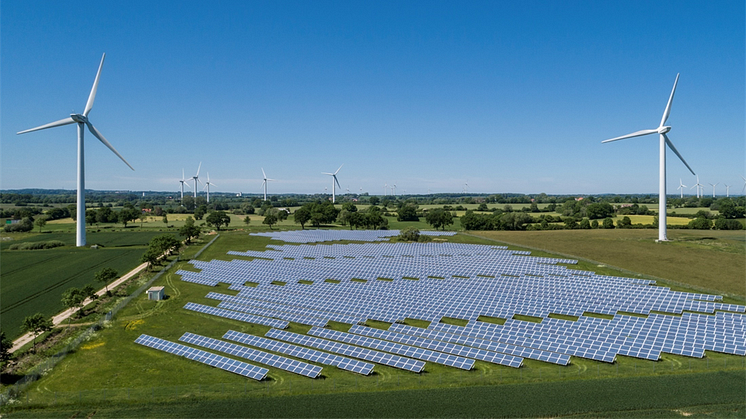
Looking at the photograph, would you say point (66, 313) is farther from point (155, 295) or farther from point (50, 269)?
point (50, 269)

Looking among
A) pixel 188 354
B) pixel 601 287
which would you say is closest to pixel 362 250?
pixel 601 287

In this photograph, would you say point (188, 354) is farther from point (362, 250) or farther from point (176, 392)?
point (362, 250)

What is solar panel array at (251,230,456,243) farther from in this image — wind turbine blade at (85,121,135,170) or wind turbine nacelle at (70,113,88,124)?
wind turbine nacelle at (70,113,88,124)

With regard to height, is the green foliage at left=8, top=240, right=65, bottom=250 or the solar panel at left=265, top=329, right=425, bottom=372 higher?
the green foliage at left=8, top=240, right=65, bottom=250

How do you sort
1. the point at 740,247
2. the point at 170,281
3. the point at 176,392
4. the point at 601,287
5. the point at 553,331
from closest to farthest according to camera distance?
the point at 176,392 → the point at 553,331 → the point at 601,287 → the point at 170,281 → the point at 740,247

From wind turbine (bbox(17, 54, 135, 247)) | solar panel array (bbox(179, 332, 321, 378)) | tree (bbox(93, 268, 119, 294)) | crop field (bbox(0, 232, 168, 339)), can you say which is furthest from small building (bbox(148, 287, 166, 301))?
wind turbine (bbox(17, 54, 135, 247))

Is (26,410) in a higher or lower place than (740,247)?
lower
